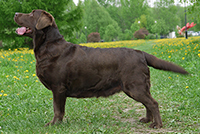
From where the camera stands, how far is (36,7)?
47.1 feet

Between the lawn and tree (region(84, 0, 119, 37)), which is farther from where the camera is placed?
tree (region(84, 0, 119, 37))

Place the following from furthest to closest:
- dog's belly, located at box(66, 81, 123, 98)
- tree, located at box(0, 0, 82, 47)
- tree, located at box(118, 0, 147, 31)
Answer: tree, located at box(118, 0, 147, 31) < tree, located at box(0, 0, 82, 47) < dog's belly, located at box(66, 81, 123, 98)

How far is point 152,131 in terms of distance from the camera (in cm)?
306

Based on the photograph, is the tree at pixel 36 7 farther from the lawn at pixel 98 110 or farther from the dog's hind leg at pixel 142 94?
the dog's hind leg at pixel 142 94

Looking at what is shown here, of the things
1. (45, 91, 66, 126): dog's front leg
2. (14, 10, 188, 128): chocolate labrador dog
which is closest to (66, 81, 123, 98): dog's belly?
(14, 10, 188, 128): chocolate labrador dog

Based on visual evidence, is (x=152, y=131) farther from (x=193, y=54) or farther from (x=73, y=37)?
A: (x=73, y=37)

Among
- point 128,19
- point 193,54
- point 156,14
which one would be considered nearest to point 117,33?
point 128,19

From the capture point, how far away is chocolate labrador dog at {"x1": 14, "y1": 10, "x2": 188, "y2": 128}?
10.3 ft

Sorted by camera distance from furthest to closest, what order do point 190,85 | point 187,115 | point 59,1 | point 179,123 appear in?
point 59,1 → point 190,85 → point 187,115 → point 179,123

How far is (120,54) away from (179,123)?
1.38m

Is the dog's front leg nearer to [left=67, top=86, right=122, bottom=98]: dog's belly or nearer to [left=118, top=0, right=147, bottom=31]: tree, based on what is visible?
[left=67, top=86, right=122, bottom=98]: dog's belly

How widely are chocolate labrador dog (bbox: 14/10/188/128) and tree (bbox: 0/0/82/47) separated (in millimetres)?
11325

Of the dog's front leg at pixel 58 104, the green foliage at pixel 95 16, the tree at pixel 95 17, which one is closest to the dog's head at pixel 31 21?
the dog's front leg at pixel 58 104

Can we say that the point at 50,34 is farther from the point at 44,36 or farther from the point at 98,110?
the point at 98,110
